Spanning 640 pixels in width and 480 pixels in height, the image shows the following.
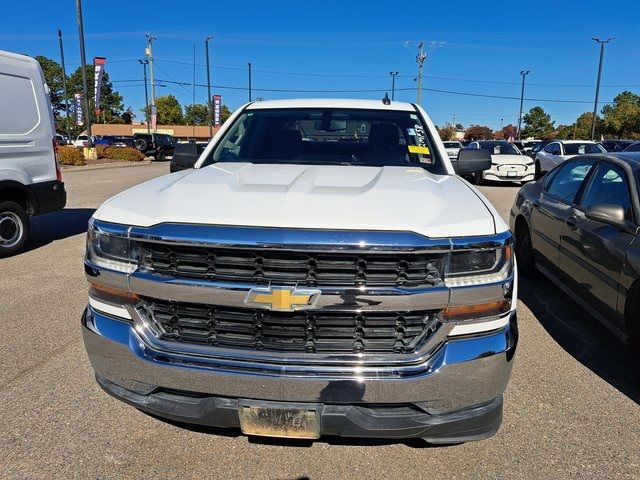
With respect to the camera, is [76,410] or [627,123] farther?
[627,123]

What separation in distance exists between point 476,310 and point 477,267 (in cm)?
18

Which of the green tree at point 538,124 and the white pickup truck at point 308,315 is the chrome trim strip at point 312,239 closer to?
the white pickup truck at point 308,315

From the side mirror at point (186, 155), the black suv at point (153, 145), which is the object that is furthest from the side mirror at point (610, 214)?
the black suv at point (153, 145)

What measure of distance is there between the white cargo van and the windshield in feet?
14.0

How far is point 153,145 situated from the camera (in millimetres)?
35000

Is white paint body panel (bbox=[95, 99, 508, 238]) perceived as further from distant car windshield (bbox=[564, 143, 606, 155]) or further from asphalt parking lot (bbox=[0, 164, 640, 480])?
distant car windshield (bbox=[564, 143, 606, 155])

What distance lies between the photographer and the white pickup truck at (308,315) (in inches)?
83.4

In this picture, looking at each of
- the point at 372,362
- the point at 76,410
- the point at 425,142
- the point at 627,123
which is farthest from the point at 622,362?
the point at 627,123

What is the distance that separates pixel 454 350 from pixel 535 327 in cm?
276

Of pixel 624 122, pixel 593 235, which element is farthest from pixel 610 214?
pixel 624 122

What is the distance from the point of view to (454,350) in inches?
85.1

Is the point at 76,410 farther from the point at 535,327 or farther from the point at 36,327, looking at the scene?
the point at 535,327

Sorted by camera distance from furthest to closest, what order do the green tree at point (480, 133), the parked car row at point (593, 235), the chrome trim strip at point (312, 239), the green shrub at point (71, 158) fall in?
the green tree at point (480, 133) → the green shrub at point (71, 158) → the parked car row at point (593, 235) → the chrome trim strip at point (312, 239)

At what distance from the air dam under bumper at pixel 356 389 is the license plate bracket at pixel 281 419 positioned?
28 mm
